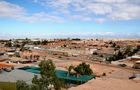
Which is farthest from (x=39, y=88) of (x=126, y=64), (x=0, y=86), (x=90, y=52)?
(x=90, y=52)

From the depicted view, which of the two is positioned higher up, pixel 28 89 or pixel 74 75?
pixel 28 89

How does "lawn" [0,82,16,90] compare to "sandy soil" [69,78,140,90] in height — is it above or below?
above

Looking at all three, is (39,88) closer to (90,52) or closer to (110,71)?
(110,71)

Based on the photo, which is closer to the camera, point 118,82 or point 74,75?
point 118,82

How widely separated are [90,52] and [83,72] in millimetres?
67850

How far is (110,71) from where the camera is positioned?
2980 inches

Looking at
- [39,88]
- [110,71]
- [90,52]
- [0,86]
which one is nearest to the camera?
[39,88]

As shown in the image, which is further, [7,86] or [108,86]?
[108,86]

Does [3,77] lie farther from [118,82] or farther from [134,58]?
[134,58]

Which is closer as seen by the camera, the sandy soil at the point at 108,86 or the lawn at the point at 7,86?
the lawn at the point at 7,86

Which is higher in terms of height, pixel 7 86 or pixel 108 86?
pixel 7 86

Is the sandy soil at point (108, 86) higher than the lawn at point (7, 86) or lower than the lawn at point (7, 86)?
lower

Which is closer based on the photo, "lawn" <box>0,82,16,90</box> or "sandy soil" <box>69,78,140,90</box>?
"lawn" <box>0,82,16,90</box>

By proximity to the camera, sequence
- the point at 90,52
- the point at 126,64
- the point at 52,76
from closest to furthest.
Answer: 1. the point at 52,76
2. the point at 126,64
3. the point at 90,52
